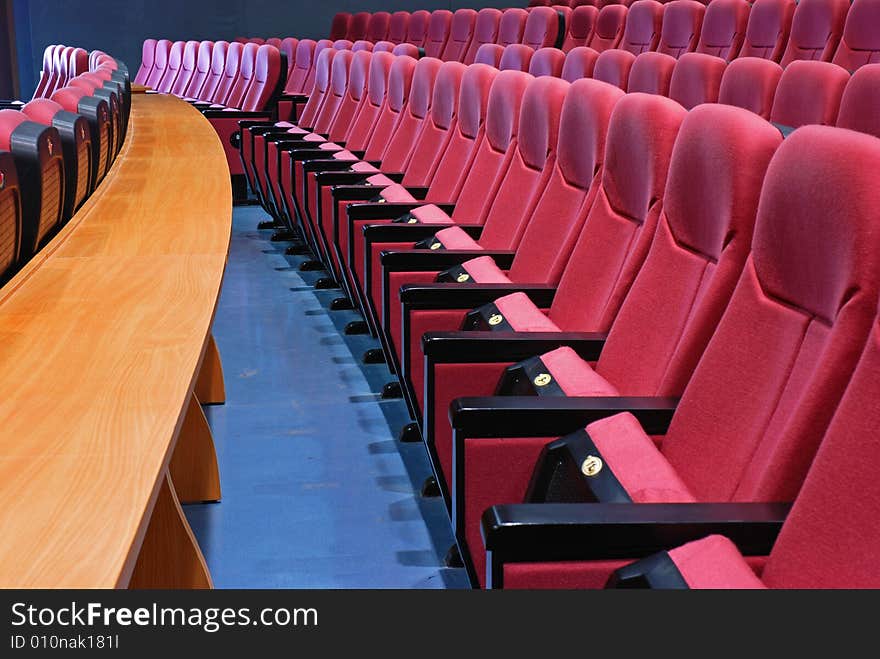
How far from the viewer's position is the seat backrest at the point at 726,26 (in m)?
2.05

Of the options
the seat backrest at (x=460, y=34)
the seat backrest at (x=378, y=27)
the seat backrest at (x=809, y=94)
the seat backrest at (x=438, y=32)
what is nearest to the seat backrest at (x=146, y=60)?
the seat backrest at (x=378, y=27)

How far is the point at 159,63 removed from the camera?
11.8 feet

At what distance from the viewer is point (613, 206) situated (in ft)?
2.55

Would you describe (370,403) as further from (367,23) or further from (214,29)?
(214,29)

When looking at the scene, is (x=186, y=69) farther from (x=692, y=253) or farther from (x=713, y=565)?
(x=713, y=565)

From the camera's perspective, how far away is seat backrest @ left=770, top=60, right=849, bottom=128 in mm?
1157

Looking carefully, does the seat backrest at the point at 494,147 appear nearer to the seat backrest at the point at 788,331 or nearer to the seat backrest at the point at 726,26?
the seat backrest at the point at 788,331

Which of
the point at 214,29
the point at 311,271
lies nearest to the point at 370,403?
the point at 311,271

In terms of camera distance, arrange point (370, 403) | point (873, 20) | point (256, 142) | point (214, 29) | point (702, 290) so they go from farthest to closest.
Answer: point (214, 29) → point (256, 142) → point (873, 20) → point (370, 403) → point (702, 290)

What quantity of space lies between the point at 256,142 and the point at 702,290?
59.3 inches

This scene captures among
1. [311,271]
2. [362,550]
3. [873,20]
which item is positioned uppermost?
[873,20]

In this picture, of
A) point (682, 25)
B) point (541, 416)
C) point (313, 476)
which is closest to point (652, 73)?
point (682, 25)

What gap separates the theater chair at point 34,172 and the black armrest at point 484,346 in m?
0.26

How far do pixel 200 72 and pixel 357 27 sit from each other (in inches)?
25.9
